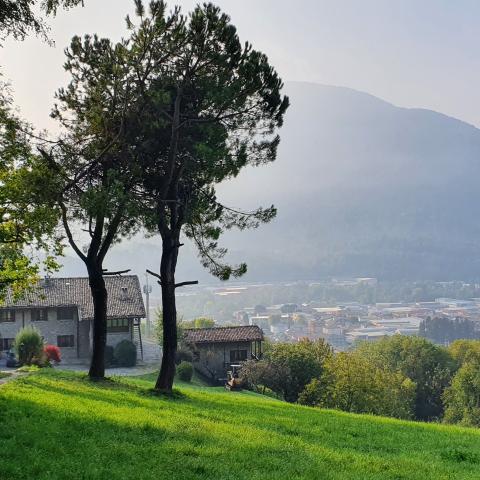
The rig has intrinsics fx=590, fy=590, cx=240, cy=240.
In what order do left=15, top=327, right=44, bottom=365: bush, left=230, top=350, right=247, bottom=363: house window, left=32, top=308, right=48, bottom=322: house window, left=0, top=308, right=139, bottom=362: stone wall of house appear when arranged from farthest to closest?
left=230, top=350, right=247, bottom=363: house window → left=32, top=308, right=48, bottom=322: house window → left=0, top=308, right=139, bottom=362: stone wall of house → left=15, top=327, right=44, bottom=365: bush

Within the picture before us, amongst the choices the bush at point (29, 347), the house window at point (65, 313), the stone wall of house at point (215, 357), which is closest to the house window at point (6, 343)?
the house window at point (65, 313)

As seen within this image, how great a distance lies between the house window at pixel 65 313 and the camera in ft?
196

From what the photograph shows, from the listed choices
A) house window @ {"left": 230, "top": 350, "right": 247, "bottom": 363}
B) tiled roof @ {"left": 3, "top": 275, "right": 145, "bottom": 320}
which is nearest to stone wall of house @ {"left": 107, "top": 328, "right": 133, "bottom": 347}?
tiled roof @ {"left": 3, "top": 275, "right": 145, "bottom": 320}

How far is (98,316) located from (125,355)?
31.1 meters

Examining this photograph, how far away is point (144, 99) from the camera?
72.3 ft

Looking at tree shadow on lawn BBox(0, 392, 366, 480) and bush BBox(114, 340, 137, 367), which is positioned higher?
tree shadow on lawn BBox(0, 392, 366, 480)

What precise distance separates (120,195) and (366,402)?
3196 cm

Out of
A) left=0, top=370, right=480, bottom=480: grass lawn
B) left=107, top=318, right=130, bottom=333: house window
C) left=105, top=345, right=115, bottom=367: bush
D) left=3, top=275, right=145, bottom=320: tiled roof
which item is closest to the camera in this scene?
left=0, top=370, right=480, bottom=480: grass lawn

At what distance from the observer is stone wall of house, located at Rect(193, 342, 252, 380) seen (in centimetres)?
5959

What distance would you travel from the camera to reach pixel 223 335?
202ft

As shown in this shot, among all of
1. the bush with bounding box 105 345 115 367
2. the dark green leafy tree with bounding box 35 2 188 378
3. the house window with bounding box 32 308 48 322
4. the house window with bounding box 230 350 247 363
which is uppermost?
the dark green leafy tree with bounding box 35 2 188 378

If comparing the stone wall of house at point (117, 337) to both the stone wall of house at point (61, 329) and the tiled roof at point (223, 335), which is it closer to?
the stone wall of house at point (61, 329)

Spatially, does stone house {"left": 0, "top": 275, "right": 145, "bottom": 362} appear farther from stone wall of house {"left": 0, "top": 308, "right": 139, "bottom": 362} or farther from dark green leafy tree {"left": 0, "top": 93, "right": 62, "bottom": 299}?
dark green leafy tree {"left": 0, "top": 93, "right": 62, "bottom": 299}

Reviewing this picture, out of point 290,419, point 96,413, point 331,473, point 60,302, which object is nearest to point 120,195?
point 96,413
